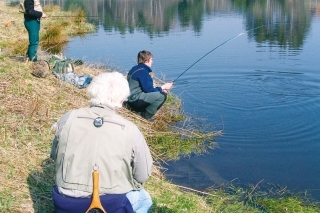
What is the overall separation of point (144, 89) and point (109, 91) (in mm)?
4046

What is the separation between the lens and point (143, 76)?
7148mm

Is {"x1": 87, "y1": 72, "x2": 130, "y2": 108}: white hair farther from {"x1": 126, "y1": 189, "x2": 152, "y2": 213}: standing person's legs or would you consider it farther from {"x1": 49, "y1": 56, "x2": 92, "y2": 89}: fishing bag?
{"x1": 49, "y1": 56, "x2": 92, "y2": 89}: fishing bag

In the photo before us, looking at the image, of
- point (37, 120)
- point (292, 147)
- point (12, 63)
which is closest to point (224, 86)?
point (292, 147)

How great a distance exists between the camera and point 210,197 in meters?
5.61

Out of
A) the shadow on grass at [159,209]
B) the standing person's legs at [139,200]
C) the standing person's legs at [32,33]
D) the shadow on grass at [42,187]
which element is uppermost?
the standing person's legs at [32,33]

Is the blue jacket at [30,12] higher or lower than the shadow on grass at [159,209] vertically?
higher

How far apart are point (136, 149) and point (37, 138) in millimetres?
2848

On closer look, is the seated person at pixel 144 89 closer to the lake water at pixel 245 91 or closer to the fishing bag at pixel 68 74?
the fishing bag at pixel 68 74

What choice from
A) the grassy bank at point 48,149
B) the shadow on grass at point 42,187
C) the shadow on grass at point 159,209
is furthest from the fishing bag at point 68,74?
the shadow on grass at point 159,209

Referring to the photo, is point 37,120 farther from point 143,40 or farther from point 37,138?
point 143,40

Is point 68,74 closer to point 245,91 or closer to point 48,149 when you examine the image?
point 48,149

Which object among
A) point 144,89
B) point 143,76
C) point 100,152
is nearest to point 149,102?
point 144,89

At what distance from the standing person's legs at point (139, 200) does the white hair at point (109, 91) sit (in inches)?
28.6

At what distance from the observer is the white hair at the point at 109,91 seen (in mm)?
3264
